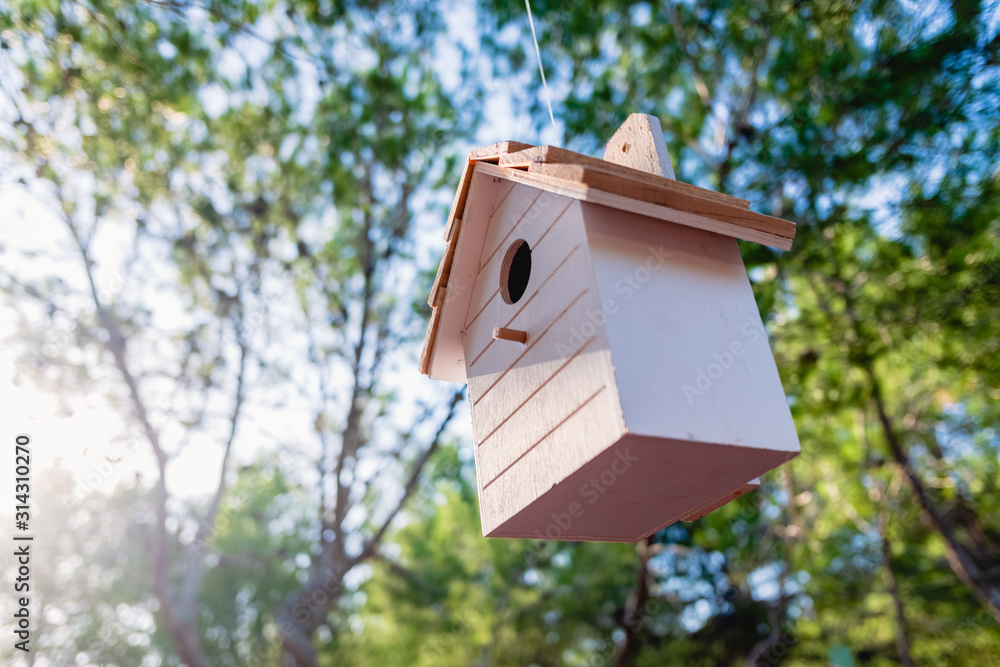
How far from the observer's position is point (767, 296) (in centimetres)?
413

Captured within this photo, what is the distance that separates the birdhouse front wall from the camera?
1.62 m

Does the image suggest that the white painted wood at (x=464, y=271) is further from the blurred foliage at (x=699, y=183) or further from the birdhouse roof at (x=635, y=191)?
the blurred foliage at (x=699, y=183)

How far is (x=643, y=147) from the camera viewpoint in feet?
7.17

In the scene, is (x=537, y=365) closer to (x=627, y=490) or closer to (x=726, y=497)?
(x=627, y=490)

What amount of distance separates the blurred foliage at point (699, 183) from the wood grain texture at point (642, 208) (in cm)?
231

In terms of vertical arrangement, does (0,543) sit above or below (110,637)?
above

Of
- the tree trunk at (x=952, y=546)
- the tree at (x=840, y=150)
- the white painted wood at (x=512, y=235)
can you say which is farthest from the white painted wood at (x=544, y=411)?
the tree trunk at (x=952, y=546)

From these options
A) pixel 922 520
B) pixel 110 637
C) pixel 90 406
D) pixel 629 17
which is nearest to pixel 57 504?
pixel 110 637

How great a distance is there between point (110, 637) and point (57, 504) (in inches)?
141

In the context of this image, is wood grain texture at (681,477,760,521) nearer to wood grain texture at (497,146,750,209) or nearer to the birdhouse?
the birdhouse

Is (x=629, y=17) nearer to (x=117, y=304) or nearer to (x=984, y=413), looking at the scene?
(x=117, y=304)

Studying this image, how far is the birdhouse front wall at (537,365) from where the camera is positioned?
162 centimetres

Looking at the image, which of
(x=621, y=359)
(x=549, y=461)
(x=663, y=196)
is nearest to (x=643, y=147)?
(x=663, y=196)

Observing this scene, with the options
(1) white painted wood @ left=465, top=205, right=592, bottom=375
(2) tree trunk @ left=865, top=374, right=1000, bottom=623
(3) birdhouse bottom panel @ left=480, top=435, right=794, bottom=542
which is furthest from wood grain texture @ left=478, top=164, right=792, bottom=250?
(2) tree trunk @ left=865, top=374, right=1000, bottom=623
